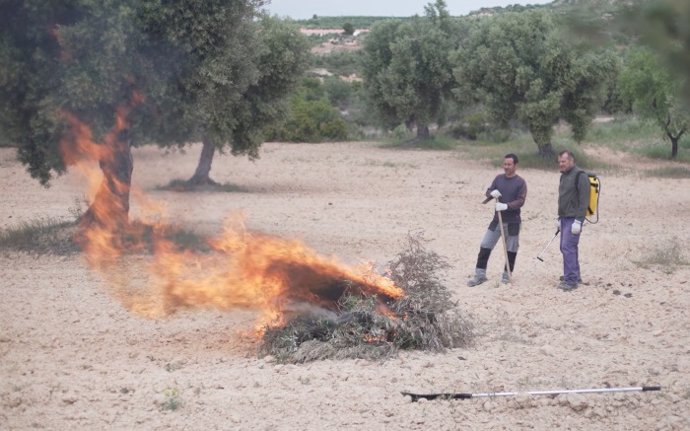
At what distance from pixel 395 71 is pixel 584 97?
9.50 meters

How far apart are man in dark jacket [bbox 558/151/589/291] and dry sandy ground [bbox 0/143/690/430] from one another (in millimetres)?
309

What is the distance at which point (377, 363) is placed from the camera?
7.64 m

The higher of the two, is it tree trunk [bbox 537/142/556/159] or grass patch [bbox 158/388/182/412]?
grass patch [bbox 158/388/182/412]

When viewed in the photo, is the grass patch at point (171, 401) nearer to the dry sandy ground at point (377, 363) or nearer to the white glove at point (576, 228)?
the dry sandy ground at point (377, 363)

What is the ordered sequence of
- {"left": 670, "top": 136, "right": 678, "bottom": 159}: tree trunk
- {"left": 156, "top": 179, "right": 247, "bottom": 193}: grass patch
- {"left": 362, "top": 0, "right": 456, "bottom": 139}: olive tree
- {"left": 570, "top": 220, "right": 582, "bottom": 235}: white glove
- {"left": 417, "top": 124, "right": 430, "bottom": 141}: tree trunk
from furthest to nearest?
{"left": 417, "top": 124, "right": 430, "bottom": 141}: tree trunk → {"left": 362, "top": 0, "right": 456, "bottom": 139}: olive tree → {"left": 670, "top": 136, "right": 678, "bottom": 159}: tree trunk → {"left": 156, "top": 179, "right": 247, "bottom": 193}: grass patch → {"left": 570, "top": 220, "right": 582, "bottom": 235}: white glove

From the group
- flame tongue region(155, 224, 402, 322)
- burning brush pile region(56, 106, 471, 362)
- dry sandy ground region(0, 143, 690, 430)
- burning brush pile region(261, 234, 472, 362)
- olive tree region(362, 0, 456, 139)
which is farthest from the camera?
olive tree region(362, 0, 456, 139)

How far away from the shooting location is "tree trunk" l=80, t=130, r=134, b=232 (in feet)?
46.4

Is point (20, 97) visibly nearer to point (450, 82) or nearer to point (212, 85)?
point (212, 85)

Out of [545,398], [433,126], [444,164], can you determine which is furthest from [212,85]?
[433,126]

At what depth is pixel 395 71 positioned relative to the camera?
3588 centimetres

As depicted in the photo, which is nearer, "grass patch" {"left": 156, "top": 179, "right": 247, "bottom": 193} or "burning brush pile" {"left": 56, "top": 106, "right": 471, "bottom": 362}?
"burning brush pile" {"left": 56, "top": 106, "right": 471, "bottom": 362}

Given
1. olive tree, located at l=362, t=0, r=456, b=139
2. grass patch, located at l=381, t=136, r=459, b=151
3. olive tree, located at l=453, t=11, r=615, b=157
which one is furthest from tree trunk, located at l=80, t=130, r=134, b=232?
grass patch, located at l=381, t=136, r=459, b=151

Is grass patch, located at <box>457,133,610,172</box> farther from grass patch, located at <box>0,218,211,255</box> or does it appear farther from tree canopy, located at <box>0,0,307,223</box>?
tree canopy, located at <box>0,0,307,223</box>

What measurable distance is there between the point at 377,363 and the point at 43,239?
7939 millimetres
